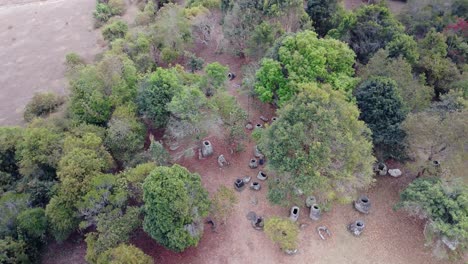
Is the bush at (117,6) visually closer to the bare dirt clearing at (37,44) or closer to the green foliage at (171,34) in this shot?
the bare dirt clearing at (37,44)

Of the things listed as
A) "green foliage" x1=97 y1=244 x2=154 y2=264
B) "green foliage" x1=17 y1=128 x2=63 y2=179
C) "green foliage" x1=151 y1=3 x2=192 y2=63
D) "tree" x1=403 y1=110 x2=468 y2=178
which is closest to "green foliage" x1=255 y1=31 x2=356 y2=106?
"tree" x1=403 y1=110 x2=468 y2=178

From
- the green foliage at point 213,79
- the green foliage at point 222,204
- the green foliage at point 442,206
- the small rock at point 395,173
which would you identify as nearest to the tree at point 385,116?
the small rock at point 395,173

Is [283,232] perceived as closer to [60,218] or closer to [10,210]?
[60,218]

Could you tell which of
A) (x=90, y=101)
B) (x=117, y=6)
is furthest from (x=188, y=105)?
(x=117, y=6)

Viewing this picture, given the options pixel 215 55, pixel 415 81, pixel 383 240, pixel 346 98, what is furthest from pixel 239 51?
pixel 383 240

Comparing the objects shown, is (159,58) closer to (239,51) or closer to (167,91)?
(239,51)
